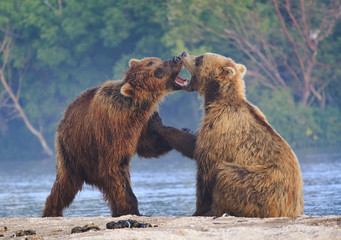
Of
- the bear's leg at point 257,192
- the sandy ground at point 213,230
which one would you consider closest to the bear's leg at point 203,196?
the bear's leg at point 257,192

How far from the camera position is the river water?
32.5 feet

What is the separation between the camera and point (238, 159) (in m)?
6.64

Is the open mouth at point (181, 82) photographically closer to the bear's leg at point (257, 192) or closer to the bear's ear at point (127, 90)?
the bear's ear at point (127, 90)

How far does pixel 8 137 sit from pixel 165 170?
18.6 metres

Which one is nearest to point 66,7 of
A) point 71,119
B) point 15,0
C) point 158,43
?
point 15,0

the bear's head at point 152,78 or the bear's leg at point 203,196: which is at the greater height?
the bear's head at point 152,78

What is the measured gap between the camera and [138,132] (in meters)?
7.27

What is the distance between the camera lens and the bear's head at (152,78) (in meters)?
7.42

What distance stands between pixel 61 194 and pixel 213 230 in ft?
8.58

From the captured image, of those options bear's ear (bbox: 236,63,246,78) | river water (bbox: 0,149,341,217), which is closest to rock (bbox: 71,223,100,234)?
bear's ear (bbox: 236,63,246,78)

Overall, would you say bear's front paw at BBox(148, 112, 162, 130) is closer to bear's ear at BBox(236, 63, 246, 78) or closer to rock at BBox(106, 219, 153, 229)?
bear's ear at BBox(236, 63, 246, 78)

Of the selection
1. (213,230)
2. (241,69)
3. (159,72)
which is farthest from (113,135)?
(213,230)

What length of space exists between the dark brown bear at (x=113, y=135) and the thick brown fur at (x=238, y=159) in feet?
1.78

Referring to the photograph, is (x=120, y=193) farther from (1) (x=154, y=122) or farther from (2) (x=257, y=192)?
(2) (x=257, y=192)
